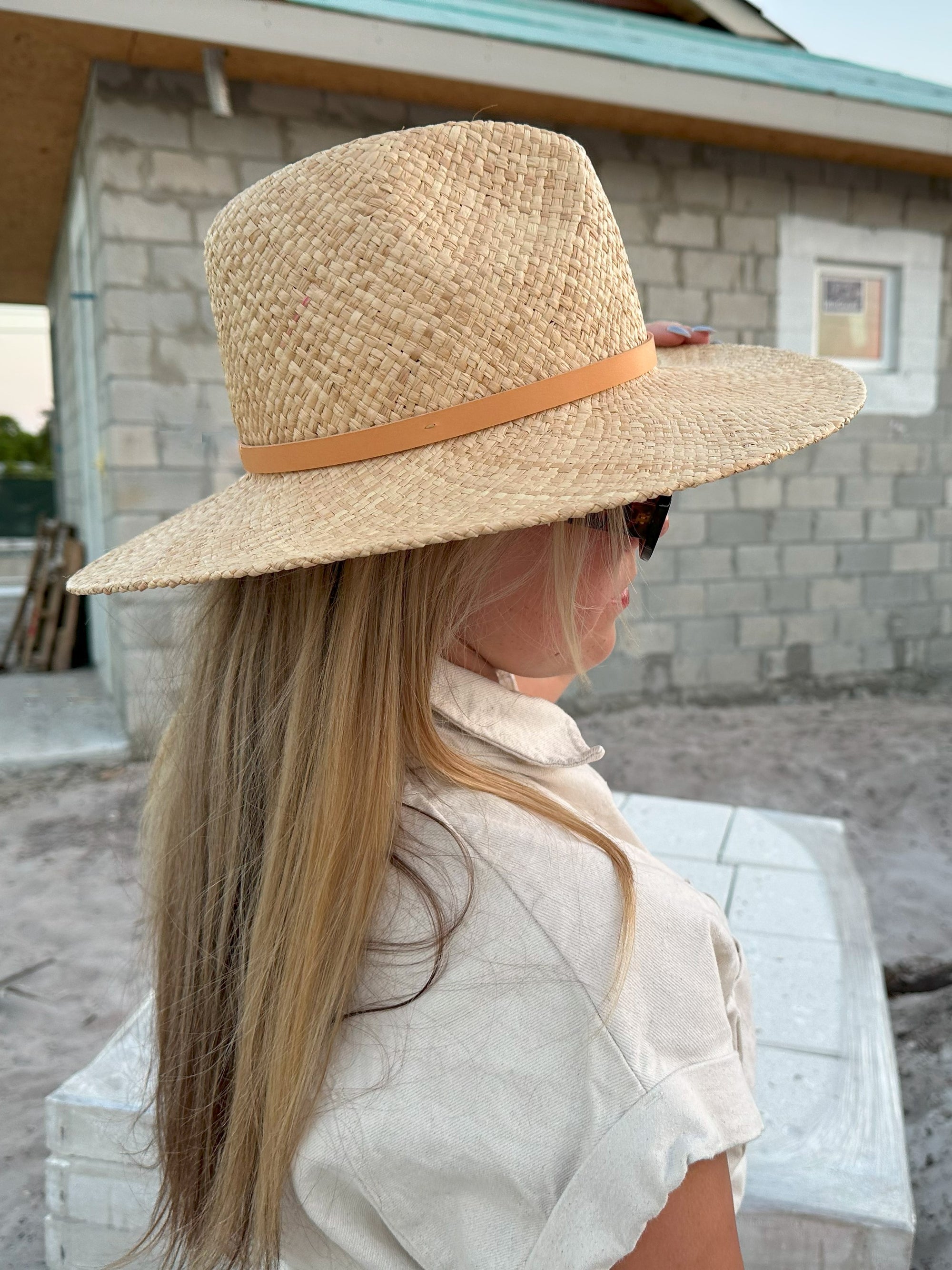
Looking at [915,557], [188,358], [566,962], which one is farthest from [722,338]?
[566,962]

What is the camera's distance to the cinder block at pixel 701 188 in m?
5.21

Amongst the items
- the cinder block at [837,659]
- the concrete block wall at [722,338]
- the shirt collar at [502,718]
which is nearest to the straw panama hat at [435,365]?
the shirt collar at [502,718]

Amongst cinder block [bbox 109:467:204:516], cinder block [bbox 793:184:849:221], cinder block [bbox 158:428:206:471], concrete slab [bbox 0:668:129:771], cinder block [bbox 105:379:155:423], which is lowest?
concrete slab [bbox 0:668:129:771]

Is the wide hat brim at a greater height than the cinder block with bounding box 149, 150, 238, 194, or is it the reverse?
the cinder block with bounding box 149, 150, 238, 194

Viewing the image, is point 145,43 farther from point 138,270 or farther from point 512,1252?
point 512,1252

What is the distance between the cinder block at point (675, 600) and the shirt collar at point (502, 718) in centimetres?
464

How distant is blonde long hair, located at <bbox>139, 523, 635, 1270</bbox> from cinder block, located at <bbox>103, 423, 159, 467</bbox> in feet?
12.3

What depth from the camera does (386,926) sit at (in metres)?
0.73

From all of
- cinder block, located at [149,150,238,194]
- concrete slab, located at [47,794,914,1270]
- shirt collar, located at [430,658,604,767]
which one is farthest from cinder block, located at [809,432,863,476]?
shirt collar, located at [430,658,604,767]

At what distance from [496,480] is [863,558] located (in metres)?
5.85

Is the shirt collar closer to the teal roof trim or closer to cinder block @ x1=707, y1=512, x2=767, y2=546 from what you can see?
the teal roof trim

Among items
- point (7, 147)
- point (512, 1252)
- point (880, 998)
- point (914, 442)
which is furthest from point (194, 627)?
point (914, 442)

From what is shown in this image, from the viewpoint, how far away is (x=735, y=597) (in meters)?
5.73

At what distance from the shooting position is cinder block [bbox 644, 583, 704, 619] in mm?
5473
